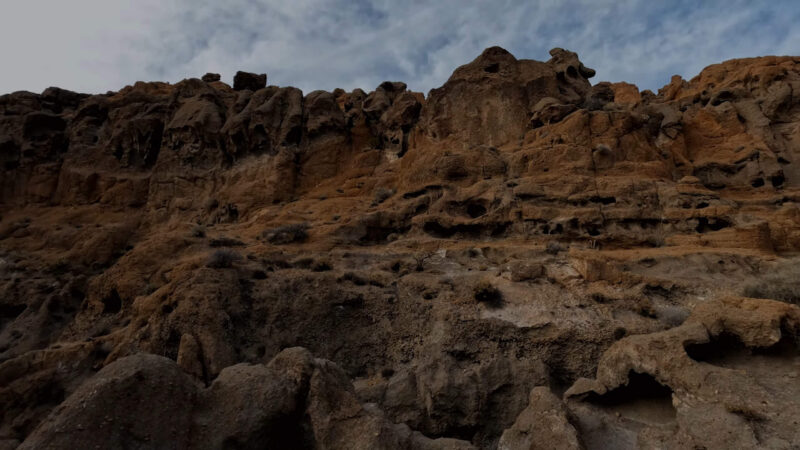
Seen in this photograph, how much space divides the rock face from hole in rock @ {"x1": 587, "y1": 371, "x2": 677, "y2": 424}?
48 mm

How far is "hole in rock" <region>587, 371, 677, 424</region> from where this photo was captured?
6637 millimetres

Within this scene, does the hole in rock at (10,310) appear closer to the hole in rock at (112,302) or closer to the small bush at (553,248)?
the hole in rock at (112,302)

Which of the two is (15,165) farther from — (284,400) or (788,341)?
(788,341)

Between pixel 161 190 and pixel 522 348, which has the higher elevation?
pixel 161 190

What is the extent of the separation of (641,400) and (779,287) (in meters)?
6.45

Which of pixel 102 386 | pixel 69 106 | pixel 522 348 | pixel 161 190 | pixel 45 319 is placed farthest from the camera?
pixel 69 106

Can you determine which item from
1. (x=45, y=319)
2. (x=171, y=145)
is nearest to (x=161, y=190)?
(x=171, y=145)

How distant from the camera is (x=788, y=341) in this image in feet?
22.0

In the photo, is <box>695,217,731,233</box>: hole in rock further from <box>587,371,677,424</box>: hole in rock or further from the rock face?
<box>587,371,677,424</box>: hole in rock

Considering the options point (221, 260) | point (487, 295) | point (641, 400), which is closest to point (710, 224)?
point (487, 295)

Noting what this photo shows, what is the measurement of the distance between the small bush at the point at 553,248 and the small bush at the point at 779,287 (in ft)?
18.6

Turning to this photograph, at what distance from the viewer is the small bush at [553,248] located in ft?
50.9

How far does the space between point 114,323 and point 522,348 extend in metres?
14.4

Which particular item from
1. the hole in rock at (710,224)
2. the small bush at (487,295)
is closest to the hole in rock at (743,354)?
the small bush at (487,295)
